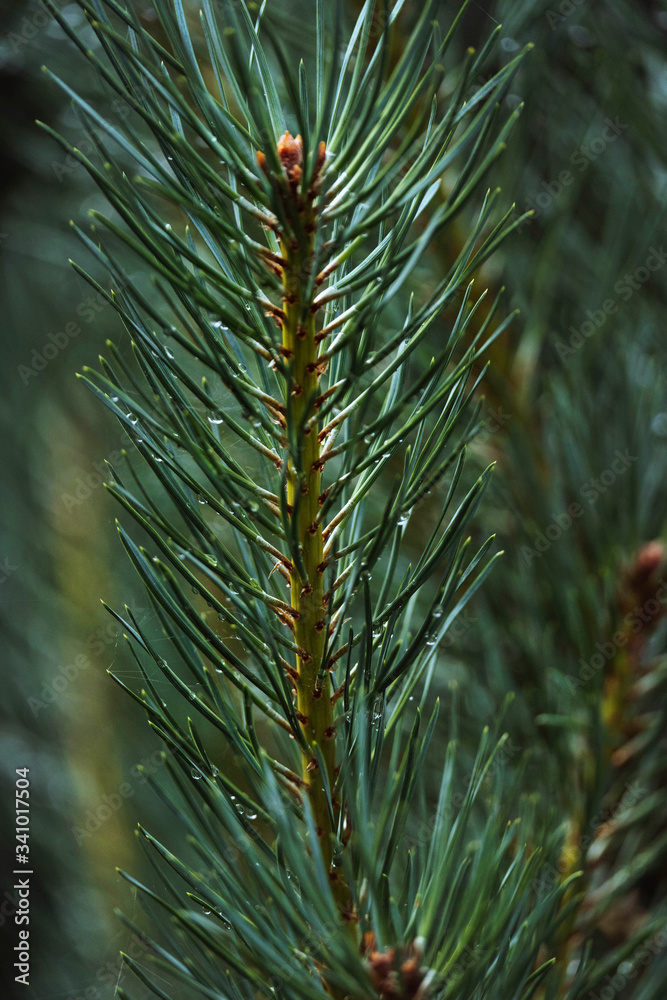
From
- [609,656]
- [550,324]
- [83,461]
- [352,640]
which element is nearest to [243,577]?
[352,640]

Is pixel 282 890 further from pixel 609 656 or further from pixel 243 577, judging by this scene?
pixel 609 656

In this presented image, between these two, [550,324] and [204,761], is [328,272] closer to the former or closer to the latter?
[204,761]

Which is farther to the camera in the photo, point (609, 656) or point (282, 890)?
point (609, 656)

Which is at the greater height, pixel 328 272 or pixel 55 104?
pixel 55 104

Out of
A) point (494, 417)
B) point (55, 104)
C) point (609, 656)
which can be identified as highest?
point (55, 104)

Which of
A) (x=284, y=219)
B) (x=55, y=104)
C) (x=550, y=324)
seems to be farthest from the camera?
(x=55, y=104)

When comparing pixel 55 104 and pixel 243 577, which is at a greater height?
pixel 55 104

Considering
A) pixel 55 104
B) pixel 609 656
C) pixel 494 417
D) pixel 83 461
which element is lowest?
pixel 609 656

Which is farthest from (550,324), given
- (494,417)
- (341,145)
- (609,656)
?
(341,145)

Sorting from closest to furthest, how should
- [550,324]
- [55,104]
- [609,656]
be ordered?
1. [609,656]
2. [550,324]
3. [55,104]
